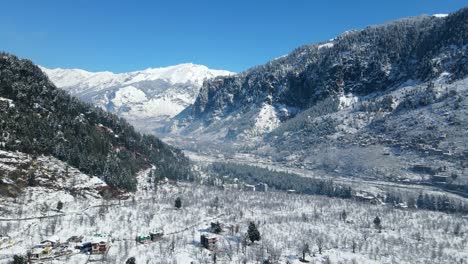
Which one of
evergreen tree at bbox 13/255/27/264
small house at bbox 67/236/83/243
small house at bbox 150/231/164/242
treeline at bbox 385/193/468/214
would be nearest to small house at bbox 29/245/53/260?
evergreen tree at bbox 13/255/27/264

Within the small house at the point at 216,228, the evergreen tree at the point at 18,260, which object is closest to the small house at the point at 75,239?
the evergreen tree at the point at 18,260

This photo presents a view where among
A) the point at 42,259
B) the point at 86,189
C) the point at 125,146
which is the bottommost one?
the point at 42,259

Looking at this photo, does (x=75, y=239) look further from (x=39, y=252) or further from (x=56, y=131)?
(x=56, y=131)

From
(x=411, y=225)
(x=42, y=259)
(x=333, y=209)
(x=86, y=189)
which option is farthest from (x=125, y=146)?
(x=411, y=225)

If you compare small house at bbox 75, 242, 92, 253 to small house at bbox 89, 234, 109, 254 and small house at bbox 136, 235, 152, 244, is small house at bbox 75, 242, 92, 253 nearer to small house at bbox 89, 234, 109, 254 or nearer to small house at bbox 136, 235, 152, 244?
small house at bbox 89, 234, 109, 254

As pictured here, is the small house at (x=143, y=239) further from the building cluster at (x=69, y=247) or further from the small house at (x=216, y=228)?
the small house at (x=216, y=228)

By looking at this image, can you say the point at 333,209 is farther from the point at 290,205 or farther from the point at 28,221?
the point at 28,221
